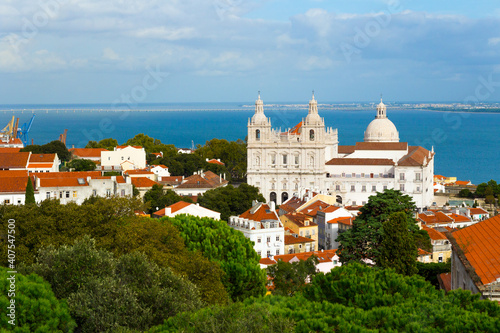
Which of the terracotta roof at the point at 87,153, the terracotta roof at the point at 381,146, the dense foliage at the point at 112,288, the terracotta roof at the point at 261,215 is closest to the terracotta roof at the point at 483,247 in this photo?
the dense foliage at the point at 112,288

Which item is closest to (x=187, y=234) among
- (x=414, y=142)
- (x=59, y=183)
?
(x=59, y=183)

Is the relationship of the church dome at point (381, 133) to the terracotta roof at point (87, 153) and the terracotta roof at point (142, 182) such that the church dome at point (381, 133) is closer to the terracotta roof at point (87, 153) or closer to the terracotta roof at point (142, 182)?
the terracotta roof at point (142, 182)

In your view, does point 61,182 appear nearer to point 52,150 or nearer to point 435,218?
point 435,218

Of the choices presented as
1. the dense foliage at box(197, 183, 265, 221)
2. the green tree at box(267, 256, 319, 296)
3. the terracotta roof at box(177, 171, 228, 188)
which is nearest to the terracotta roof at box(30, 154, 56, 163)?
the terracotta roof at box(177, 171, 228, 188)

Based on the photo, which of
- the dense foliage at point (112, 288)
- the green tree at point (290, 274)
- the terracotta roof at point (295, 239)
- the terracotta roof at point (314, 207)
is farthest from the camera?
the terracotta roof at point (314, 207)

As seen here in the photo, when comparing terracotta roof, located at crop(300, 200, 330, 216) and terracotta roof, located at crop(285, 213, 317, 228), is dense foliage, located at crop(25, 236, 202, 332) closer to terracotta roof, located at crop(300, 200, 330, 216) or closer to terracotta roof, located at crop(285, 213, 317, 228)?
terracotta roof, located at crop(285, 213, 317, 228)

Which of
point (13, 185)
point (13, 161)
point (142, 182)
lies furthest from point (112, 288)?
point (13, 161)

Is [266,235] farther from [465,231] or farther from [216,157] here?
[216,157]
